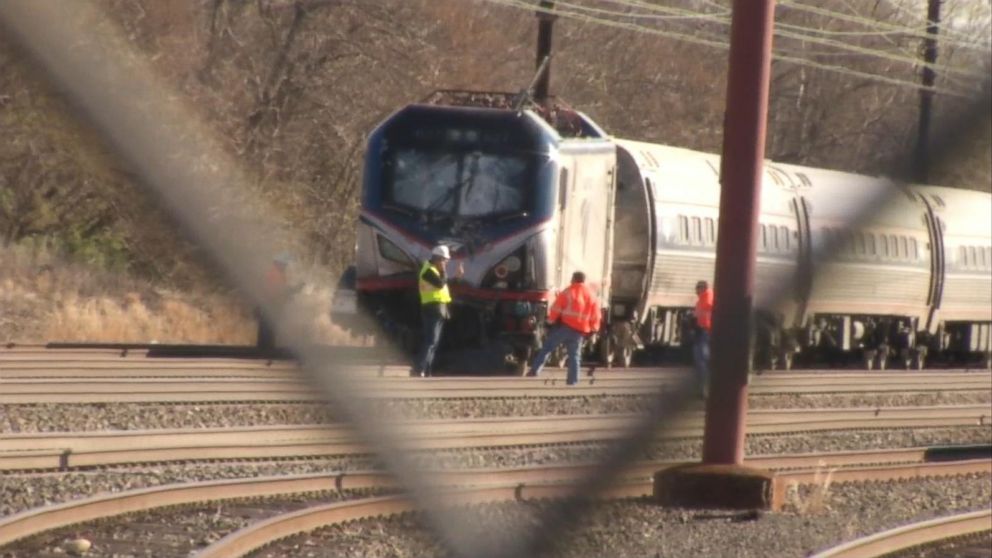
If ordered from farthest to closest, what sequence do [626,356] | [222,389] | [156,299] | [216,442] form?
[626,356] → [222,389] → [216,442] → [156,299]

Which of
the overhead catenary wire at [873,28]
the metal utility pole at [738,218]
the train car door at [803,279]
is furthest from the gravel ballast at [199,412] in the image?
the train car door at [803,279]

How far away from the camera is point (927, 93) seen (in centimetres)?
178

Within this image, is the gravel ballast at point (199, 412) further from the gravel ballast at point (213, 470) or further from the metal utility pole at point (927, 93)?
the metal utility pole at point (927, 93)

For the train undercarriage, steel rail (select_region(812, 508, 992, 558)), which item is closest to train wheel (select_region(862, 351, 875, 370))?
the train undercarriage

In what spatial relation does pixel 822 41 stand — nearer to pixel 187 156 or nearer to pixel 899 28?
pixel 899 28

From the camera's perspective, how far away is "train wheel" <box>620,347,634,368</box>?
25264mm

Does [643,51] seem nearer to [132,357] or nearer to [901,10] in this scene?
[901,10]

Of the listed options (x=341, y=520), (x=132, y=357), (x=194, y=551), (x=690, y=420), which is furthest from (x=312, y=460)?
(x=690, y=420)

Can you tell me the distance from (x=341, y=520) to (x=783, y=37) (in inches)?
281

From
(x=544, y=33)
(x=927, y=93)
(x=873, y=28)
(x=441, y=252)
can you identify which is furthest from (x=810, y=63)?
(x=441, y=252)

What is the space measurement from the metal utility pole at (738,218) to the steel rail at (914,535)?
1182 millimetres

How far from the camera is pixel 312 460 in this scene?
42.7 feet

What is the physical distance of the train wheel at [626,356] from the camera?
995 inches

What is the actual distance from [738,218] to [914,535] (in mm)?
4980
